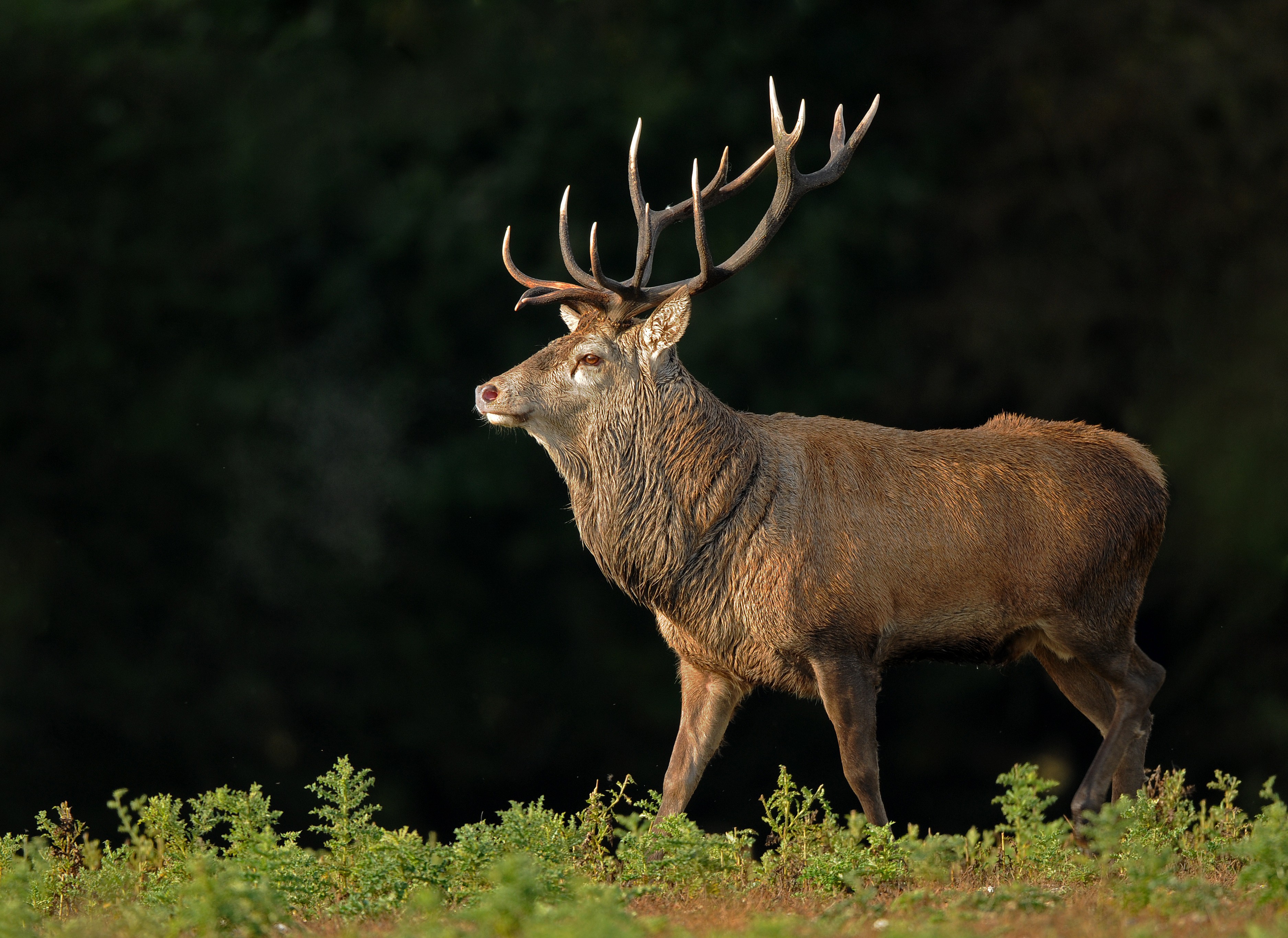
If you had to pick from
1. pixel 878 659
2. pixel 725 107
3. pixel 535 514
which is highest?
pixel 725 107

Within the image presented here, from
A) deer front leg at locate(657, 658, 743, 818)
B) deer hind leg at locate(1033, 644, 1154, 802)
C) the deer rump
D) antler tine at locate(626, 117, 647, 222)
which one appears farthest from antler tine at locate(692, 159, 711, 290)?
deer hind leg at locate(1033, 644, 1154, 802)

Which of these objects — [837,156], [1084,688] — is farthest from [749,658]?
[837,156]

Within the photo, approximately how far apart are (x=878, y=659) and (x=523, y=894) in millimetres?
2454

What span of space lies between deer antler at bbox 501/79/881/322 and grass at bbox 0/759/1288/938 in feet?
6.90

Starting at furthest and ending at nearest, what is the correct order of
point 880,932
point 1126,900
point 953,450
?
point 953,450, point 1126,900, point 880,932

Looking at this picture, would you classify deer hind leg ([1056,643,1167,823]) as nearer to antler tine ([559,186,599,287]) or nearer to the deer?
the deer

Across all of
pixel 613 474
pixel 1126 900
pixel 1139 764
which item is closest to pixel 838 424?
pixel 613 474

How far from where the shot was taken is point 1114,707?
22.8 feet

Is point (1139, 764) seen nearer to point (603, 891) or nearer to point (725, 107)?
point (603, 891)

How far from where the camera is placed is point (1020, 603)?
249 inches

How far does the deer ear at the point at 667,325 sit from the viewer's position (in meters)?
6.18

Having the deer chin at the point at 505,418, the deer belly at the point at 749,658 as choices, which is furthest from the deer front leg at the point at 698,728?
the deer chin at the point at 505,418

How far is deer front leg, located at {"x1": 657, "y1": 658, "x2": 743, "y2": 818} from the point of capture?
636 centimetres

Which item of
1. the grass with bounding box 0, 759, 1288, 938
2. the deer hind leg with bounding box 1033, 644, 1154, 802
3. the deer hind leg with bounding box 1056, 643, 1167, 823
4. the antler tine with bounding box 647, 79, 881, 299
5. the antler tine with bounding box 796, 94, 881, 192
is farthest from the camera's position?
the deer hind leg with bounding box 1033, 644, 1154, 802
